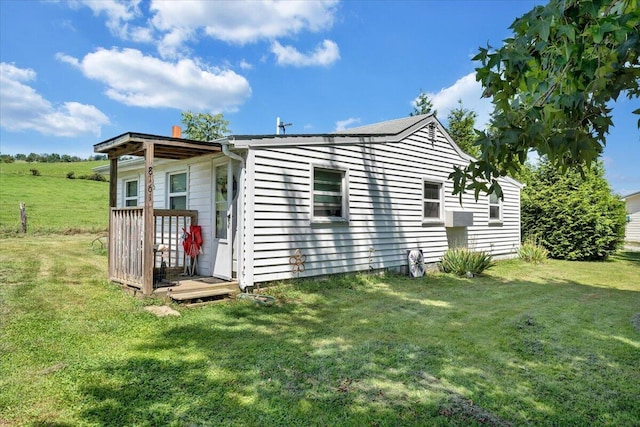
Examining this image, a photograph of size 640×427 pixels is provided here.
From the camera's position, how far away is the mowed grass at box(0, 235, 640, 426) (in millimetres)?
2760

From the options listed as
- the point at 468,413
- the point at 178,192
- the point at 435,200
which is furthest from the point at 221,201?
the point at 435,200

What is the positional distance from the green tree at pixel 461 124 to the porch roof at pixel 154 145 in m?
15.3

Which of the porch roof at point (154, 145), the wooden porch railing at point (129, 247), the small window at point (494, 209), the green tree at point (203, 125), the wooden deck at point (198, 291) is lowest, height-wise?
the wooden deck at point (198, 291)

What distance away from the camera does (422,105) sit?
81.8 ft

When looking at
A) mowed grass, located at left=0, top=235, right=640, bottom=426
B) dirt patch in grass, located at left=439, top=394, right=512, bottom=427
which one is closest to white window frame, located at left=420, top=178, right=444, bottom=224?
mowed grass, located at left=0, top=235, right=640, bottom=426

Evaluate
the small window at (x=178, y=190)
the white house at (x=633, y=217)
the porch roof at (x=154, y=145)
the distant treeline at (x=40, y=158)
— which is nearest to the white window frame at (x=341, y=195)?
the porch roof at (x=154, y=145)

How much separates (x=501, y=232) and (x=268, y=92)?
1675cm

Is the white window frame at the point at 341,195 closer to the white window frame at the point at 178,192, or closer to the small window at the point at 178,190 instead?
the white window frame at the point at 178,192

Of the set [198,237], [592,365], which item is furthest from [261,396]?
[198,237]

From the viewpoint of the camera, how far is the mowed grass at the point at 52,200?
18375 millimetres

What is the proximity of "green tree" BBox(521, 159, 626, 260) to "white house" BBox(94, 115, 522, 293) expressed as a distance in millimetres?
5279

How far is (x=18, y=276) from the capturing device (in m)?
7.30

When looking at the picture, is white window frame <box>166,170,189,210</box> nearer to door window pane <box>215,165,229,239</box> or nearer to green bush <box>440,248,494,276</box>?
door window pane <box>215,165,229,239</box>

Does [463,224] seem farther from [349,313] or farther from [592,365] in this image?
[592,365]
